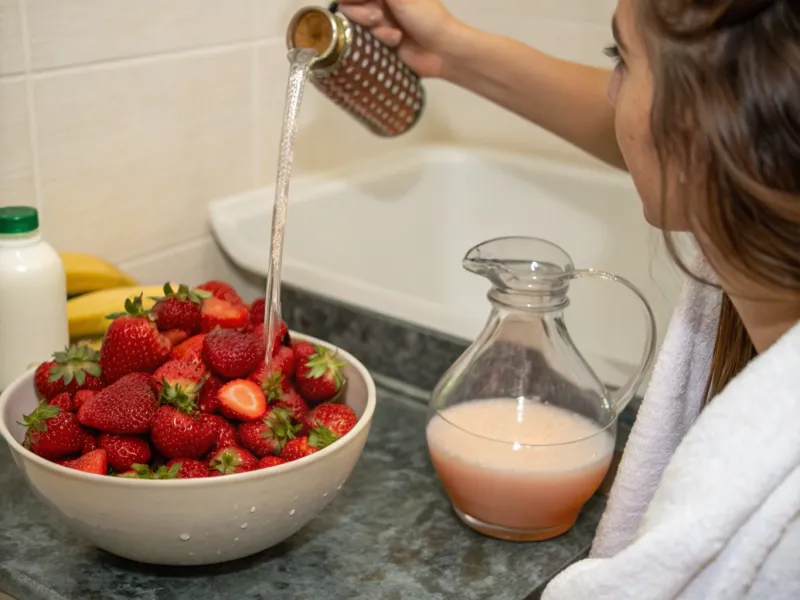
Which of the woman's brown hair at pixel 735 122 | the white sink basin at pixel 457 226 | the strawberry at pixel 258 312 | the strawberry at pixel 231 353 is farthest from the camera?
the white sink basin at pixel 457 226

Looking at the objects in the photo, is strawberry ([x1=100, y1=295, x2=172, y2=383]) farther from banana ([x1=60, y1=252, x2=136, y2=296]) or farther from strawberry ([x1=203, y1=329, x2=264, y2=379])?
banana ([x1=60, y1=252, x2=136, y2=296])

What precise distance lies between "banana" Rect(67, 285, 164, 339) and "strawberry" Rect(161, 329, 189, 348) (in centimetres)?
18

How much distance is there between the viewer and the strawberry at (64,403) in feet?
2.48

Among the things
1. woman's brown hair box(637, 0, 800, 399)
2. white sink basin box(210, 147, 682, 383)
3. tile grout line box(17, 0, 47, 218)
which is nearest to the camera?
woman's brown hair box(637, 0, 800, 399)

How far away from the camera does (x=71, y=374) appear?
30.8 inches

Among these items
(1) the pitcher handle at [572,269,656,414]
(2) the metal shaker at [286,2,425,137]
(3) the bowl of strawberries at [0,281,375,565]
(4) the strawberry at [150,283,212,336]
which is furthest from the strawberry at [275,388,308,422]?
(2) the metal shaker at [286,2,425,137]

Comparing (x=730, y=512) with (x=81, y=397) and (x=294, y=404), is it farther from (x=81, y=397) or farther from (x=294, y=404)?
(x=81, y=397)

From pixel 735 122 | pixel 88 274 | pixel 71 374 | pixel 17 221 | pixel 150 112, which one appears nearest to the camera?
pixel 735 122

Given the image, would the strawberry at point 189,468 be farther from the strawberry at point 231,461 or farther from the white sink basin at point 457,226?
the white sink basin at point 457,226

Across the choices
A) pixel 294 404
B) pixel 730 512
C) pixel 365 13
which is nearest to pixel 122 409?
pixel 294 404

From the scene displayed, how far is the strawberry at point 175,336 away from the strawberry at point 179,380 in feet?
0.13

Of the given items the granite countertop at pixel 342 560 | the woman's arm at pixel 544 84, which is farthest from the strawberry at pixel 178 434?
the woman's arm at pixel 544 84

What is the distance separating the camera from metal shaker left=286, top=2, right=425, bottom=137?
39.7 inches

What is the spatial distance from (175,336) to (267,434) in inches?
5.2
